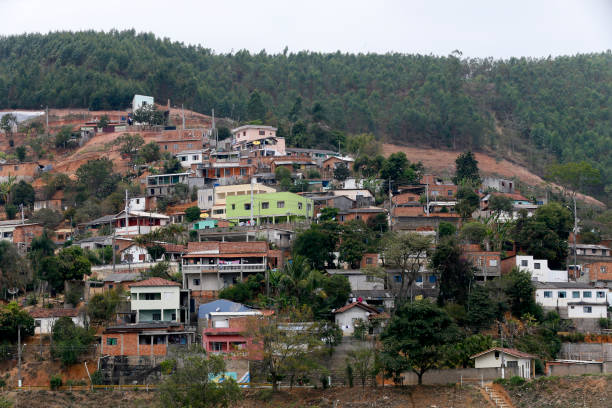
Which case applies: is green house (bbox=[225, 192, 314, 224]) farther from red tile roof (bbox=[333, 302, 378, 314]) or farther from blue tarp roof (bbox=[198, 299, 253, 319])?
red tile roof (bbox=[333, 302, 378, 314])

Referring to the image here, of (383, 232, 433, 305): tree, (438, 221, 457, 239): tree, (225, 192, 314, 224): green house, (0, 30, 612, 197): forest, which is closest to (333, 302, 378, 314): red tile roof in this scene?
(383, 232, 433, 305): tree

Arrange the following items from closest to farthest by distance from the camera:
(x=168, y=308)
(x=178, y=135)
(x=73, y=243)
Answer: (x=168, y=308), (x=73, y=243), (x=178, y=135)

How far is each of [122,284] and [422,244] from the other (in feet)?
42.8

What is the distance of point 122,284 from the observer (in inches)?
1548

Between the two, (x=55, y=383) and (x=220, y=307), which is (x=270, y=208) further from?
(x=55, y=383)

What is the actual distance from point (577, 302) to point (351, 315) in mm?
9745

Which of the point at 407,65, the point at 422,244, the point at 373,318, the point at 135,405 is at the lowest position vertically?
the point at 135,405

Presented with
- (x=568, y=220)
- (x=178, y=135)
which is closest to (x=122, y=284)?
(x=568, y=220)

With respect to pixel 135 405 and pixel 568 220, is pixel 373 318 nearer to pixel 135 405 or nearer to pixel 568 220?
pixel 135 405

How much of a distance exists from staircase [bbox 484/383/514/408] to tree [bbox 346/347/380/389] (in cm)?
393

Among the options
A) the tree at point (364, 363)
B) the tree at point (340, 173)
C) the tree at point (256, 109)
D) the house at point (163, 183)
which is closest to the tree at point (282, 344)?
the tree at point (364, 363)

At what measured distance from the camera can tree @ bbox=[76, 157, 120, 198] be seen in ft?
185

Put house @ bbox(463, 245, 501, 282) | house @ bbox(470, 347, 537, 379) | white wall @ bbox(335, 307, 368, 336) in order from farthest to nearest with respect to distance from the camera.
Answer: house @ bbox(463, 245, 501, 282) → white wall @ bbox(335, 307, 368, 336) → house @ bbox(470, 347, 537, 379)

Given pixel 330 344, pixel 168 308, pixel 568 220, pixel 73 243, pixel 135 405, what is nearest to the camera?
pixel 135 405
